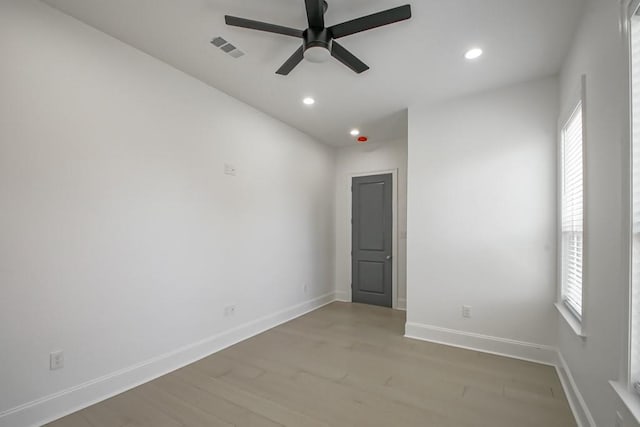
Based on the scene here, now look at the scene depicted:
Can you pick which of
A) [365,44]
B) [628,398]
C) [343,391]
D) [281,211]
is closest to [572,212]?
[628,398]

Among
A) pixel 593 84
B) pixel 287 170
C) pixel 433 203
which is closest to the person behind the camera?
pixel 593 84

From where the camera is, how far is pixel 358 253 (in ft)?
17.7

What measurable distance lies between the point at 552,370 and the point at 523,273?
0.90m

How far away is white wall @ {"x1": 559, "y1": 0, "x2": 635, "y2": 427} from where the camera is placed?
4.75ft

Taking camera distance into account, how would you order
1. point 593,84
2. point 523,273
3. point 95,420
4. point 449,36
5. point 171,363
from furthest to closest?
1. point 523,273
2. point 171,363
3. point 449,36
4. point 95,420
5. point 593,84

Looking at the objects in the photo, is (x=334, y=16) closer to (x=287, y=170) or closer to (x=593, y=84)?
(x=593, y=84)

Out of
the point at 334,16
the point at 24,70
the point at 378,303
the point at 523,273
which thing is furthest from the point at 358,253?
the point at 24,70

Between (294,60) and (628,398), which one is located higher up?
(294,60)

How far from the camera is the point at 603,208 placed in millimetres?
1693

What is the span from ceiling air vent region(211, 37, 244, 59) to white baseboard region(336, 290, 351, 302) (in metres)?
4.19

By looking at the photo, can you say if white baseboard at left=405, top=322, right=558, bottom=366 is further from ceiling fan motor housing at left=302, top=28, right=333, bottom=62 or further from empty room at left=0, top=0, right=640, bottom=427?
ceiling fan motor housing at left=302, top=28, right=333, bottom=62

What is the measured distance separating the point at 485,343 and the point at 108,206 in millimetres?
3845

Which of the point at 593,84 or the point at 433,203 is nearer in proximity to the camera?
the point at 593,84

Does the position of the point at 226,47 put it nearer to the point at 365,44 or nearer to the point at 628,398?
the point at 365,44
